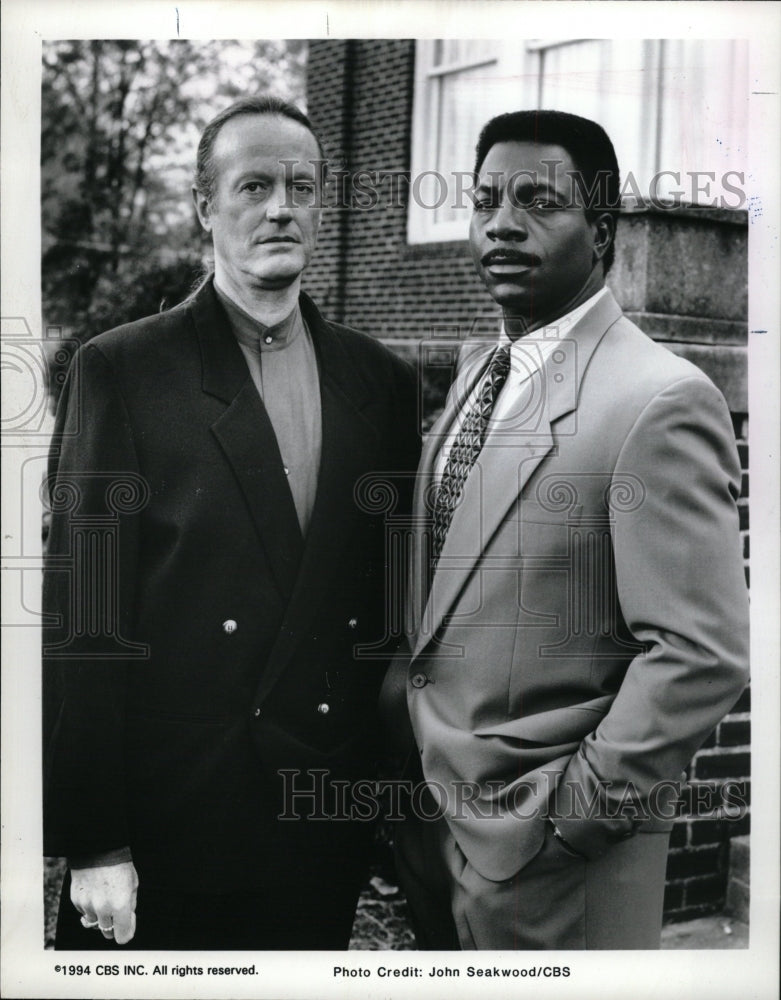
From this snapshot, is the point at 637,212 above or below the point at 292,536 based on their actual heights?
above

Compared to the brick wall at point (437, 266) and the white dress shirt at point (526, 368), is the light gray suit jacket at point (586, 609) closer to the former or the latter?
the white dress shirt at point (526, 368)

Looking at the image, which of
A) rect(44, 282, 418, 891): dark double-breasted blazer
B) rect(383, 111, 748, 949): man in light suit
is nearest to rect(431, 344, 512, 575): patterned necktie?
rect(383, 111, 748, 949): man in light suit

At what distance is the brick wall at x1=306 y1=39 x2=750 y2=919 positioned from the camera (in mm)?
3082

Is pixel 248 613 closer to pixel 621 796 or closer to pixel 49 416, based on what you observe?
pixel 49 416

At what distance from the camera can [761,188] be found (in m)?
3.11

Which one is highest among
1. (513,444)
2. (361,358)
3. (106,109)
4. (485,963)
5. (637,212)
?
(106,109)

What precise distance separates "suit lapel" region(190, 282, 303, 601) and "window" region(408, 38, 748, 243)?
Result: 663 mm

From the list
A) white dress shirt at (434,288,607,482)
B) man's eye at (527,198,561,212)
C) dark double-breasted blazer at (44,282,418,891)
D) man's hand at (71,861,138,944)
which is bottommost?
man's hand at (71,861,138,944)

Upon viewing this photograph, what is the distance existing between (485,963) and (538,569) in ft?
3.79

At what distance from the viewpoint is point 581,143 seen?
2904 mm

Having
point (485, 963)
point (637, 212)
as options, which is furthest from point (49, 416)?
point (485, 963)

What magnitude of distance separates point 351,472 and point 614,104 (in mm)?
1263

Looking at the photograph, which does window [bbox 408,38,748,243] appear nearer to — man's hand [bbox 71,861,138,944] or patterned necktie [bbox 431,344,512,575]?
patterned necktie [bbox 431,344,512,575]

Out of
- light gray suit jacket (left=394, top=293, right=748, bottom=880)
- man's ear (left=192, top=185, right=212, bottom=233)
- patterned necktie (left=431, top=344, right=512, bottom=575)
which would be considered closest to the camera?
light gray suit jacket (left=394, top=293, right=748, bottom=880)
